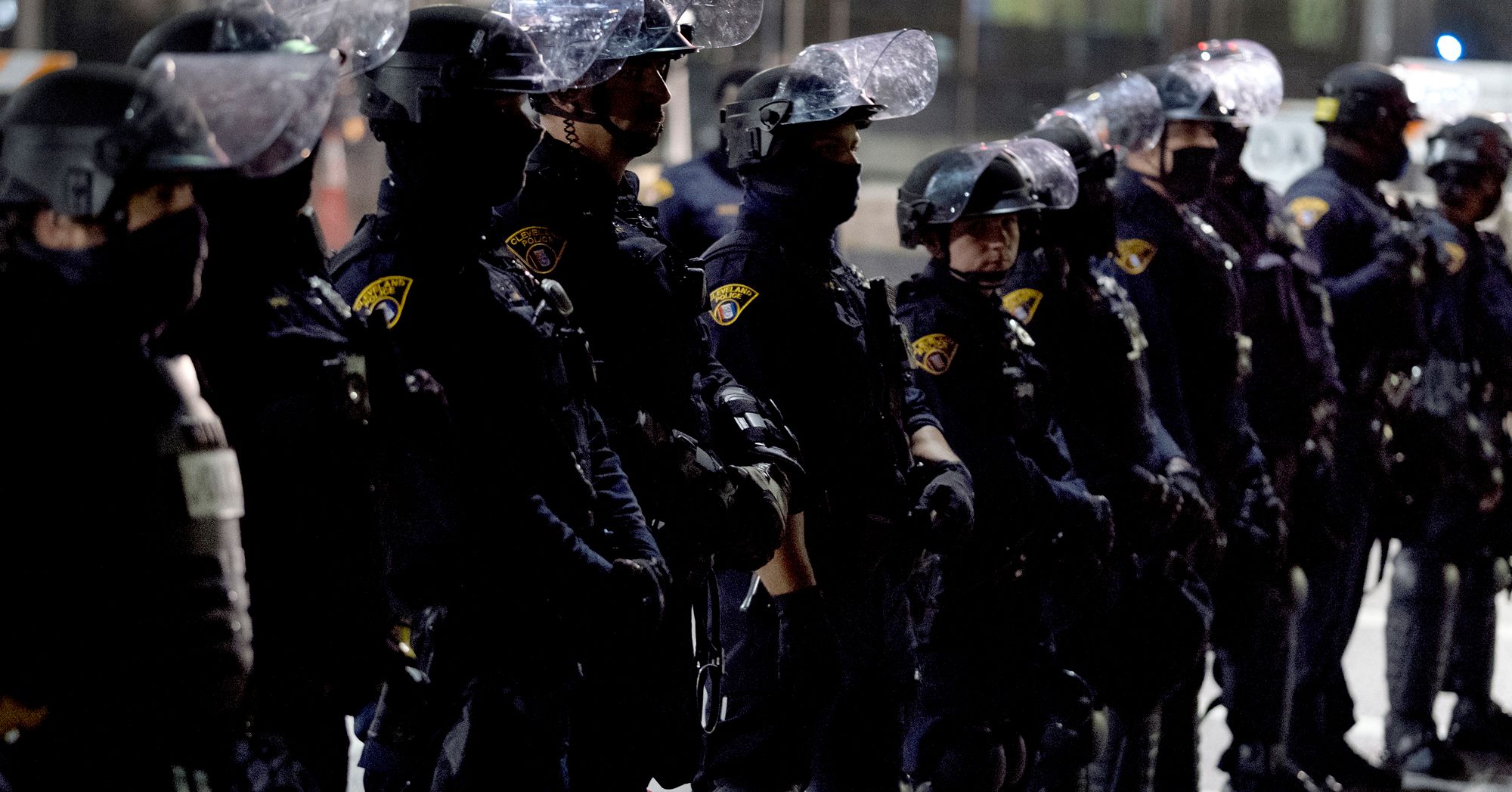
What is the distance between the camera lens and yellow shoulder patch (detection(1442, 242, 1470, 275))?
7352 mm

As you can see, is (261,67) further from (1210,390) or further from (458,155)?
(1210,390)

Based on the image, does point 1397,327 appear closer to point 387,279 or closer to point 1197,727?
point 1197,727

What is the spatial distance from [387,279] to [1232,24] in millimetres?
12016

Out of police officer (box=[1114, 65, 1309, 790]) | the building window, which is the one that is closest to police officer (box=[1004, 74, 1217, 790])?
police officer (box=[1114, 65, 1309, 790])

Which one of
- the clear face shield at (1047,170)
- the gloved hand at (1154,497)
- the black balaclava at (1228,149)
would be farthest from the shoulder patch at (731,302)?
the black balaclava at (1228,149)

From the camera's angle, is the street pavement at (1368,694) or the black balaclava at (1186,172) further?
the street pavement at (1368,694)

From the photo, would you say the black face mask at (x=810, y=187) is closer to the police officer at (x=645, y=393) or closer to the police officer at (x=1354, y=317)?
the police officer at (x=645, y=393)

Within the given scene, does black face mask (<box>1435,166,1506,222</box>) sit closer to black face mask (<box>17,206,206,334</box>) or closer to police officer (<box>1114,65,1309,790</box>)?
police officer (<box>1114,65,1309,790</box>)

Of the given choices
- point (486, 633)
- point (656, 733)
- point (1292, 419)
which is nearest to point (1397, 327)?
point (1292, 419)

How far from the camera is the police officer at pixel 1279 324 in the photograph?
6.26 meters

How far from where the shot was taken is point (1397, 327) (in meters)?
6.85

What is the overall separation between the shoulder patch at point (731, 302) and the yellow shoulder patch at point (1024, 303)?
1024 mm

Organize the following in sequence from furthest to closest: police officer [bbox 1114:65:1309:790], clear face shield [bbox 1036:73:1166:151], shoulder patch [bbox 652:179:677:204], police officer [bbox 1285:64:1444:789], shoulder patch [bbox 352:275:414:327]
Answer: shoulder patch [bbox 652:179:677:204] < police officer [bbox 1285:64:1444:789] < clear face shield [bbox 1036:73:1166:151] < police officer [bbox 1114:65:1309:790] < shoulder patch [bbox 352:275:414:327]

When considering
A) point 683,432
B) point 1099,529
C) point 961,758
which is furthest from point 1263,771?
point 683,432
